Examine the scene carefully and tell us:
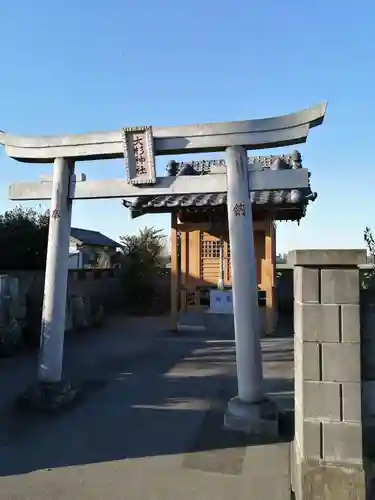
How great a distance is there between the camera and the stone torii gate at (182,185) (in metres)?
5.36

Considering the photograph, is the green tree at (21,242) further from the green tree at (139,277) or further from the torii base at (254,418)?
the torii base at (254,418)

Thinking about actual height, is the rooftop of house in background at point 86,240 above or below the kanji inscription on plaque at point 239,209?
above

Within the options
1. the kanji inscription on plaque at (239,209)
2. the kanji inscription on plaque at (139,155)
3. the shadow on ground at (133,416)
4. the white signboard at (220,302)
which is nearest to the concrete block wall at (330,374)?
the shadow on ground at (133,416)

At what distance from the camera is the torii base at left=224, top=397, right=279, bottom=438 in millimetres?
4941

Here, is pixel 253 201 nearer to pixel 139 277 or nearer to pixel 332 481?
pixel 139 277

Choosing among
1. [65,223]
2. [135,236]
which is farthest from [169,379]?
[135,236]

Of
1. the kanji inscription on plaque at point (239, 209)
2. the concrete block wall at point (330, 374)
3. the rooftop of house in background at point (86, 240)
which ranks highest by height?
the rooftop of house in background at point (86, 240)

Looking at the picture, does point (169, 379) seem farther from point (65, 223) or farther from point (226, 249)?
point (226, 249)

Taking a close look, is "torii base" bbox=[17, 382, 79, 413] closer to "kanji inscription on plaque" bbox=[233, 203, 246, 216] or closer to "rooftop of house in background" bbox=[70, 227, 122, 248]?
→ "kanji inscription on plaque" bbox=[233, 203, 246, 216]

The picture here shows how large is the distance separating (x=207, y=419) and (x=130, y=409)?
1055 mm

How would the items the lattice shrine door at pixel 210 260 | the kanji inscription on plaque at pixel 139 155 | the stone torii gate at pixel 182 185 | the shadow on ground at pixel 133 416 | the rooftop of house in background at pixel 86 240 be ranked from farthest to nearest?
1. the rooftop of house in background at pixel 86 240
2. the lattice shrine door at pixel 210 260
3. the kanji inscription on plaque at pixel 139 155
4. the stone torii gate at pixel 182 185
5. the shadow on ground at pixel 133 416

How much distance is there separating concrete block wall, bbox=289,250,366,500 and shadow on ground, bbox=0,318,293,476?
61.7 inches

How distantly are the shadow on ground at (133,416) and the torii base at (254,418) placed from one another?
0.13 m

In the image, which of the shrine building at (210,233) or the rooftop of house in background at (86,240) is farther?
the rooftop of house in background at (86,240)
